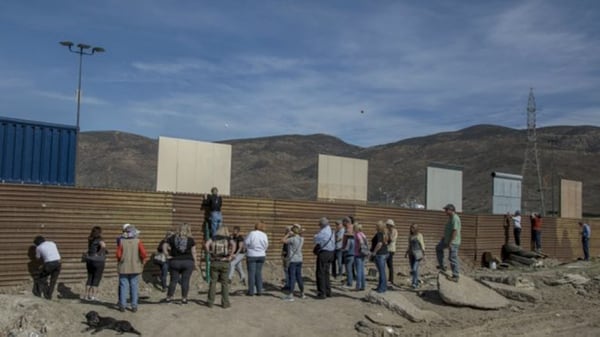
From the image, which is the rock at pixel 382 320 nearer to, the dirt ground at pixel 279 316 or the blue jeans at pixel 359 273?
the dirt ground at pixel 279 316

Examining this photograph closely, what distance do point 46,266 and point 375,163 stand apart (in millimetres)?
81561

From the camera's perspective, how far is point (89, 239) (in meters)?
13.7

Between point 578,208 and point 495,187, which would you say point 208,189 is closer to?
point 495,187

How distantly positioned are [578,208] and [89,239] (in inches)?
1144

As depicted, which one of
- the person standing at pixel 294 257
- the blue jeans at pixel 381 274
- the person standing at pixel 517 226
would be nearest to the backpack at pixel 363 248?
the blue jeans at pixel 381 274

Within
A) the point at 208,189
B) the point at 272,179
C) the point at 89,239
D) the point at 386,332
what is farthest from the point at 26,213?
the point at 272,179

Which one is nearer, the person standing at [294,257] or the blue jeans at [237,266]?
the person standing at [294,257]

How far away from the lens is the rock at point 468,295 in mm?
15922

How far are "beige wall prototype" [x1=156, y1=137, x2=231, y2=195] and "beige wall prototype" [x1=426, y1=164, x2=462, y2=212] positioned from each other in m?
10.4

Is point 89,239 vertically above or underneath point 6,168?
underneath

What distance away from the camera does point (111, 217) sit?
14.9m

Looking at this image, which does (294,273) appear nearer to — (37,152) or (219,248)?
(219,248)

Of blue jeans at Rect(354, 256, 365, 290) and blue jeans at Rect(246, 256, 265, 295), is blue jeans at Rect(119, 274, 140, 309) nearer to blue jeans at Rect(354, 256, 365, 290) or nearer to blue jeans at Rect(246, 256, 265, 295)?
blue jeans at Rect(246, 256, 265, 295)

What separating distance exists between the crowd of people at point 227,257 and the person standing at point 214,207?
2 centimetres
